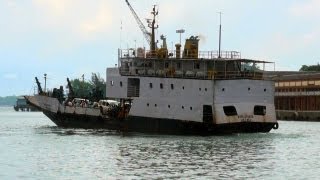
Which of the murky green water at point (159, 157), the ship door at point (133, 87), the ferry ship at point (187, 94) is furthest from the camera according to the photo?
the ship door at point (133, 87)

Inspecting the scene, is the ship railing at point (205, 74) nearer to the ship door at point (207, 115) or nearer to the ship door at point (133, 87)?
the ship door at point (133, 87)

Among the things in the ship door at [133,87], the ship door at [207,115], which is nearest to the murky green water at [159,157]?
the ship door at [207,115]

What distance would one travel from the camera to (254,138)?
56844 mm

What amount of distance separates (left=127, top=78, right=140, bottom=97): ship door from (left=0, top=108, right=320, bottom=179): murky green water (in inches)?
199

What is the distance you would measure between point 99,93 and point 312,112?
160 ft

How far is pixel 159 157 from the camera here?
41.8 meters

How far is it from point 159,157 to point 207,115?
55.4 ft

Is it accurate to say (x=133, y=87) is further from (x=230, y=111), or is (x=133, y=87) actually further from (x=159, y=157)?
(x=159, y=157)

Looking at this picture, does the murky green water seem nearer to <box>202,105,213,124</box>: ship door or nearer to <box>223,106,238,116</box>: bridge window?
<box>202,105,213,124</box>: ship door

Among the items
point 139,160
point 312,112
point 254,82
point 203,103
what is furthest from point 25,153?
point 312,112

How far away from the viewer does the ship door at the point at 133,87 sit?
209 feet

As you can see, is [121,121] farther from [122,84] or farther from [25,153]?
[25,153]

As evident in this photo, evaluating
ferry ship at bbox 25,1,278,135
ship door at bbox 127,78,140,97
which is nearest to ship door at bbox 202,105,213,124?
ferry ship at bbox 25,1,278,135

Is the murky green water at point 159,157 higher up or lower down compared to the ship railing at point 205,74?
lower down
